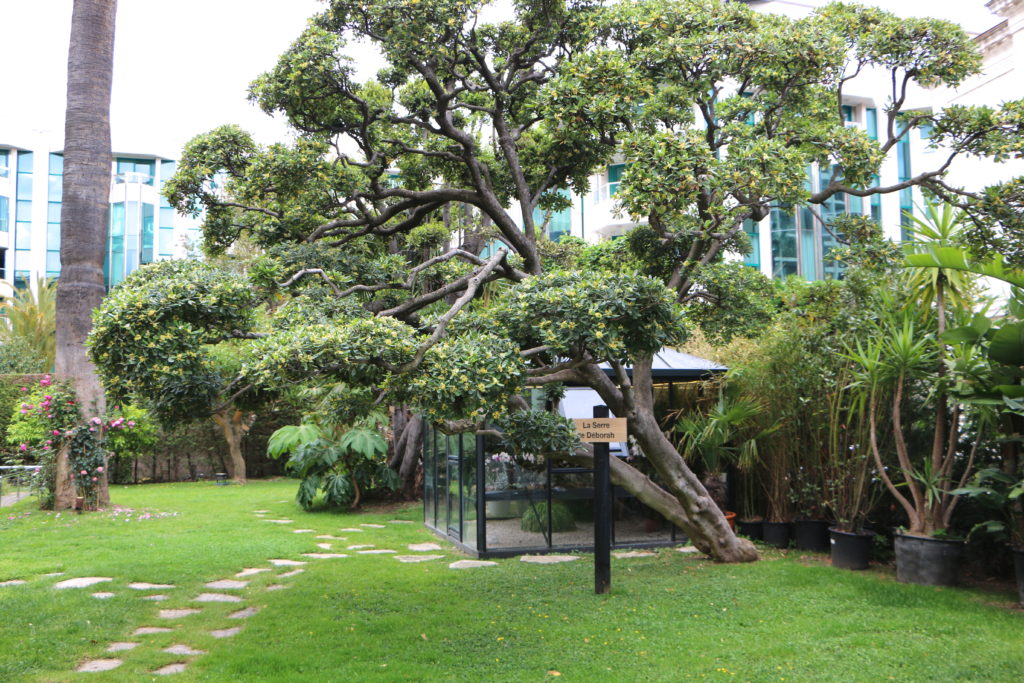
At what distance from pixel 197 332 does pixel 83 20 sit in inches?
319

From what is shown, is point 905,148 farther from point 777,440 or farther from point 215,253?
point 215,253

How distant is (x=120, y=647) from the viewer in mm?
5691

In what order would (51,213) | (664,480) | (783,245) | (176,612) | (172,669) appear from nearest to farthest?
(172,669)
(176,612)
(664,480)
(783,245)
(51,213)

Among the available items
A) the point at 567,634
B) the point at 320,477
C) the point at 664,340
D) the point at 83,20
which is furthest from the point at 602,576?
the point at 83,20

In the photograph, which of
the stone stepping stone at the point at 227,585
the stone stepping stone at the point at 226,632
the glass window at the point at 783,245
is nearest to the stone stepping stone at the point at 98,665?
the stone stepping stone at the point at 226,632

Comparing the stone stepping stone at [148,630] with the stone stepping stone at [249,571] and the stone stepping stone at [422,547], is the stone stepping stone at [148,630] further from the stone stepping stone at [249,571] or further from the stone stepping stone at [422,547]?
the stone stepping stone at [422,547]

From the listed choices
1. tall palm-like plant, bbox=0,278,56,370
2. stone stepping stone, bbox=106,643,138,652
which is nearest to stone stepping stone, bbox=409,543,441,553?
stone stepping stone, bbox=106,643,138,652

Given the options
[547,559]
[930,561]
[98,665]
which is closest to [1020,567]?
[930,561]

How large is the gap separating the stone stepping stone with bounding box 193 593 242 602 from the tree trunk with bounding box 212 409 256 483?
12.1 m

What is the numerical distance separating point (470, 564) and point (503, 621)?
301 cm

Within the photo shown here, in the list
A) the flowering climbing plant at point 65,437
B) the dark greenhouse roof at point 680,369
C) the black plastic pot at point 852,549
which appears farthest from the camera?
the flowering climbing plant at point 65,437

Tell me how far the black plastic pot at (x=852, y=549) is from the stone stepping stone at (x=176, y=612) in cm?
649

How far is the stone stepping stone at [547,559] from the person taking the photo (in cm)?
955

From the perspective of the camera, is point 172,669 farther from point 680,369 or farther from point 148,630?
point 680,369
